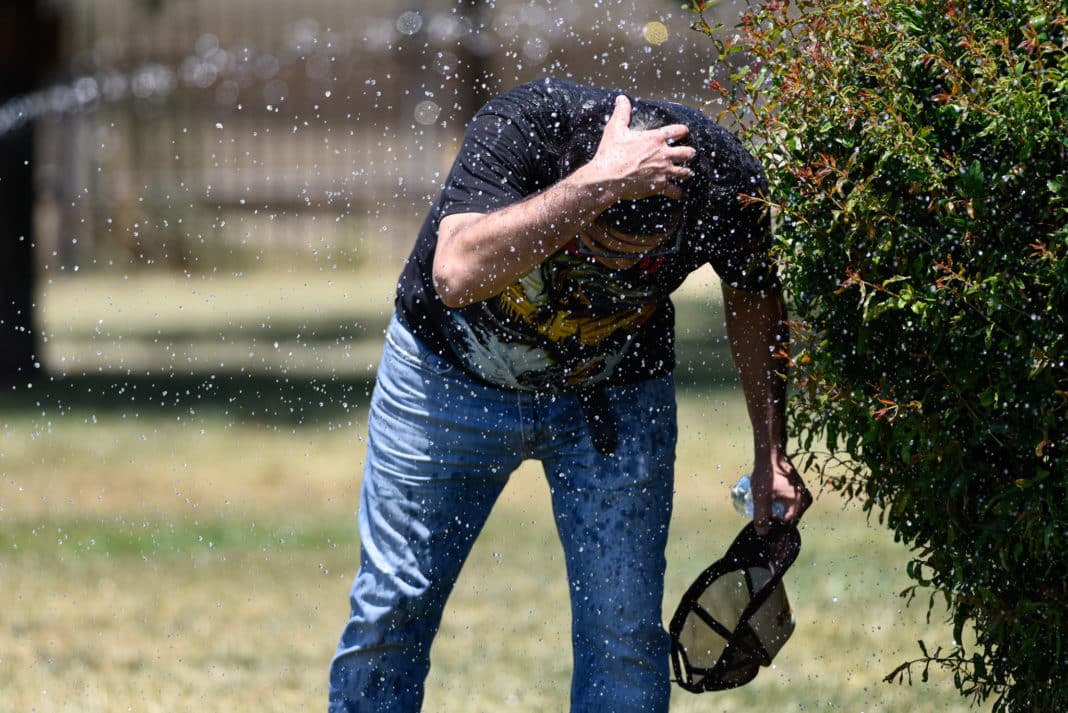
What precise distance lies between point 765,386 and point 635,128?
0.74 m

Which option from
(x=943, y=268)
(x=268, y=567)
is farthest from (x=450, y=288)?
(x=268, y=567)

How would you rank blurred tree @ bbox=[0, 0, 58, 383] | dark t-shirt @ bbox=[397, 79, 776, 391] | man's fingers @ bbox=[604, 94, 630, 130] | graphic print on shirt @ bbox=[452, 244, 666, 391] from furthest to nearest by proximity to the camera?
blurred tree @ bbox=[0, 0, 58, 383], graphic print on shirt @ bbox=[452, 244, 666, 391], dark t-shirt @ bbox=[397, 79, 776, 391], man's fingers @ bbox=[604, 94, 630, 130]

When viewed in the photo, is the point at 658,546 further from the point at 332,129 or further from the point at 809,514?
the point at 332,129

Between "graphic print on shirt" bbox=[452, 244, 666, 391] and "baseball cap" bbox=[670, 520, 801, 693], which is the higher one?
"graphic print on shirt" bbox=[452, 244, 666, 391]

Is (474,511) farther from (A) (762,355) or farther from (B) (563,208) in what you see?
(B) (563,208)

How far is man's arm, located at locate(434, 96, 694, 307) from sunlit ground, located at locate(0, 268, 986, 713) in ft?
6.64

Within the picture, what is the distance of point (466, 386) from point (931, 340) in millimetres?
1000

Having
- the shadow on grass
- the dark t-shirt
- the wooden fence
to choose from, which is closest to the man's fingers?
the dark t-shirt

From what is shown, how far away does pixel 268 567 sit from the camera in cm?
651

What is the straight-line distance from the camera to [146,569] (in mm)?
6438

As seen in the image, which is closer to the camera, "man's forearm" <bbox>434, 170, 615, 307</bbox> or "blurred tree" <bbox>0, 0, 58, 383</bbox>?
"man's forearm" <bbox>434, 170, 615, 307</bbox>

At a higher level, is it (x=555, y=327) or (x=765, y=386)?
(x=555, y=327)

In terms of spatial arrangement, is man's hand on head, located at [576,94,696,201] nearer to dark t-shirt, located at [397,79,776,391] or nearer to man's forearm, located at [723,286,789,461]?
dark t-shirt, located at [397,79,776,391]

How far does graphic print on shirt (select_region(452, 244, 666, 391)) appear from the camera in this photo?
320 cm
